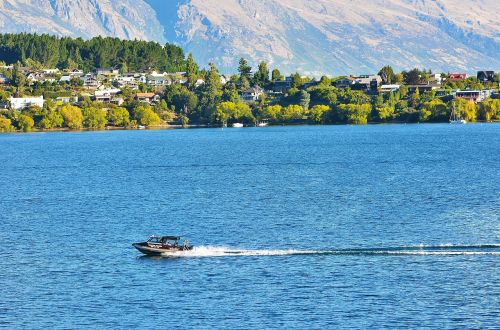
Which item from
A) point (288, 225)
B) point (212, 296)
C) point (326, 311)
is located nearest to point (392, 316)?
point (326, 311)

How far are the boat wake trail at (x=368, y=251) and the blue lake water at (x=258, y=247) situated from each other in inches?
4.7

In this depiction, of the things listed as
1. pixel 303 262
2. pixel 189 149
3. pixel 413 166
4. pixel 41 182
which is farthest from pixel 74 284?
pixel 189 149

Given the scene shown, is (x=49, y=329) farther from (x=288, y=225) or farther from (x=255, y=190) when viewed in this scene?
(x=255, y=190)

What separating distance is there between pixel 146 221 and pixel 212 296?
80.7 ft

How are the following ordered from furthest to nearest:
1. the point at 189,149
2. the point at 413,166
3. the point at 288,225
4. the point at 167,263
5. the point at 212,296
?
the point at 189,149 → the point at 413,166 → the point at 288,225 → the point at 167,263 → the point at 212,296

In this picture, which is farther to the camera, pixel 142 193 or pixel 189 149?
pixel 189 149

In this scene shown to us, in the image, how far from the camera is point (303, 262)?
58.9 m

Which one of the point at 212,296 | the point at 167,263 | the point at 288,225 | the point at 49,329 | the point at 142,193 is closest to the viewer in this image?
the point at 49,329

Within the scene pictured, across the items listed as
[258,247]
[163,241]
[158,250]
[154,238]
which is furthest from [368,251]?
[154,238]

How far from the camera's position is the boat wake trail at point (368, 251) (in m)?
60.7

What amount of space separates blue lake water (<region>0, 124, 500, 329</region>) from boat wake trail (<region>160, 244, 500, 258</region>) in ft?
0.39

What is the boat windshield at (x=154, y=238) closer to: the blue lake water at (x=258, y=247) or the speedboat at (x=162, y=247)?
the speedboat at (x=162, y=247)

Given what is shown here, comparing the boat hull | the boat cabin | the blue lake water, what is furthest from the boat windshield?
the blue lake water

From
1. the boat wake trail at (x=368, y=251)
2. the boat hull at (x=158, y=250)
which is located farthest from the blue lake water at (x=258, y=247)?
the boat hull at (x=158, y=250)
